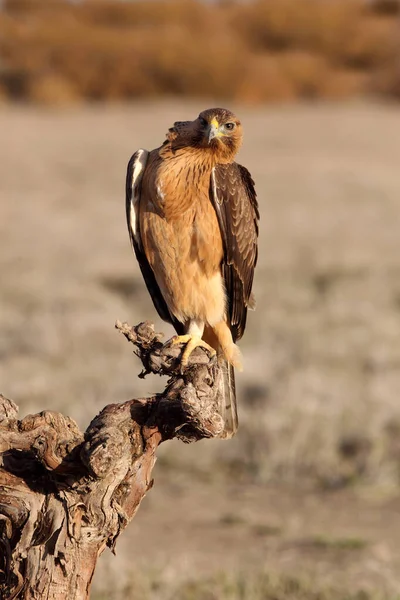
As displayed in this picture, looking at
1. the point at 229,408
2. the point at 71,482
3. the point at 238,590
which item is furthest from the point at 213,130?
the point at 238,590

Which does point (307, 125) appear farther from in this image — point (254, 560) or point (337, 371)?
point (254, 560)

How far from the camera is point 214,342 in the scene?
17.2 ft

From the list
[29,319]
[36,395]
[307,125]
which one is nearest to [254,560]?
[36,395]

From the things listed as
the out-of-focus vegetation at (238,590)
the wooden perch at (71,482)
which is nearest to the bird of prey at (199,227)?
the wooden perch at (71,482)

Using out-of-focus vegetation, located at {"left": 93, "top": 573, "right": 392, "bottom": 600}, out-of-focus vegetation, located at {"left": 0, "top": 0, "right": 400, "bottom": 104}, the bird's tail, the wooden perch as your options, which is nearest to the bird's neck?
the bird's tail

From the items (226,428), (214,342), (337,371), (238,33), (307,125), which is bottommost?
(226,428)

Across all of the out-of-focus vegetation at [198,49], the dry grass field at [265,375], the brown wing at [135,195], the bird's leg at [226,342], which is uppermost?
the out-of-focus vegetation at [198,49]

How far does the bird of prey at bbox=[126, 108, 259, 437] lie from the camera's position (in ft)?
15.2

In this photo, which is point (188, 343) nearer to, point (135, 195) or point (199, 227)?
point (199, 227)

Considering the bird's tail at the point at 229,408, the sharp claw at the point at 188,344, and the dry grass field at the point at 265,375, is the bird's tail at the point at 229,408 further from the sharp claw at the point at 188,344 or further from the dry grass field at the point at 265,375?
the dry grass field at the point at 265,375

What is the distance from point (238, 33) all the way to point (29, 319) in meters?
34.7

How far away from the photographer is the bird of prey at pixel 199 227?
4.64 metres

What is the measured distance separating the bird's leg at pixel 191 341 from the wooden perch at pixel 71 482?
0.30 meters

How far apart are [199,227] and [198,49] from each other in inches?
1286
